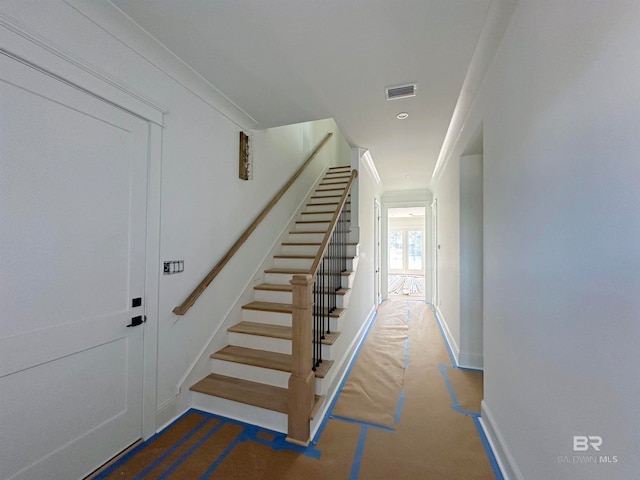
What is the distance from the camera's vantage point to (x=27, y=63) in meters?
1.18

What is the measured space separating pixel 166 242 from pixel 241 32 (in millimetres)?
1466

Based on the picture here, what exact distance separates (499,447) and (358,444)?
0.86 meters

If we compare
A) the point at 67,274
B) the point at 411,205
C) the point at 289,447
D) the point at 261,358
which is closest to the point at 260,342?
the point at 261,358

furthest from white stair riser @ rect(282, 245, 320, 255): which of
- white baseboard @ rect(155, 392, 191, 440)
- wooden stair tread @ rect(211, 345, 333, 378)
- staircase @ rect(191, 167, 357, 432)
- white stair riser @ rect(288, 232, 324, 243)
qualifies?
white baseboard @ rect(155, 392, 191, 440)

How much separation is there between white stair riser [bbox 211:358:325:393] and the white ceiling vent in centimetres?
238

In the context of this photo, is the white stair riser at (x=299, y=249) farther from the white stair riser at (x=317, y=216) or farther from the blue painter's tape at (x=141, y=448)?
the blue painter's tape at (x=141, y=448)

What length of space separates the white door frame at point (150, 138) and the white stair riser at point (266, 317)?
3.16ft

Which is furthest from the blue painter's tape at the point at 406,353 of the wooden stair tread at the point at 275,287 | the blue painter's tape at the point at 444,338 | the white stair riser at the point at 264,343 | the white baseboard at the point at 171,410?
the white baseboard at the point at 171,410

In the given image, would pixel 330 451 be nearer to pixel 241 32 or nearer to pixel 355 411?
pixel 355 411

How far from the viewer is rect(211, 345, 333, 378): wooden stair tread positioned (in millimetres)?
2055

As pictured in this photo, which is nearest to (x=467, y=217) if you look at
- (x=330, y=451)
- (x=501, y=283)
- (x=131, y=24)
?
(x=501, y=283)

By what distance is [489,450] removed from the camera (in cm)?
167

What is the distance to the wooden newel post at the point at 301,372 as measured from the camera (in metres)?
1.72

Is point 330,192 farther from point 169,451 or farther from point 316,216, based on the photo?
point 169,451
